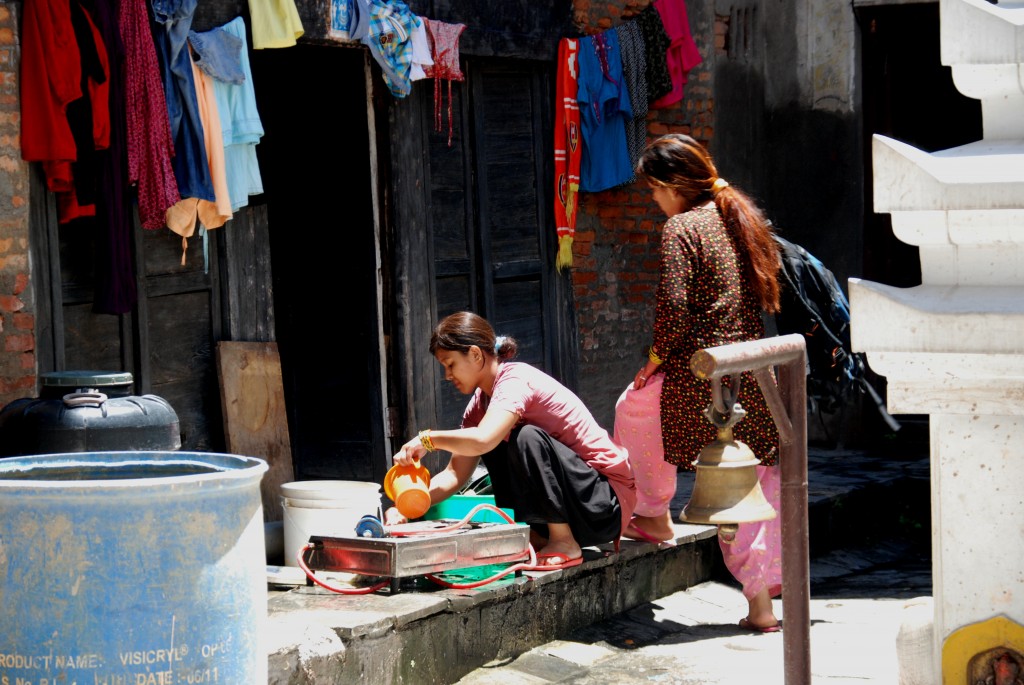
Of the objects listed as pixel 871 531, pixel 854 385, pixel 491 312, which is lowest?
pixel 871 531

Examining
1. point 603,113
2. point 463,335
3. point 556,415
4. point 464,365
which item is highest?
point 603,113

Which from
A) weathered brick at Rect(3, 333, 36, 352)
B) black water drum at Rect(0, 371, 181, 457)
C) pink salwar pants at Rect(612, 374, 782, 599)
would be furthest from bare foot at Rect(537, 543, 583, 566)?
weathered brick at Rect(3, 333, 36, 352)

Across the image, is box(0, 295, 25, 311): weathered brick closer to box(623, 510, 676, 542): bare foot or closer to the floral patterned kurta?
the floral patterned kurta

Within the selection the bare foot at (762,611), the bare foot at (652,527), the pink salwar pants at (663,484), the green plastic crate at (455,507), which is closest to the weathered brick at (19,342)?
the green plastic crate at (455,507)

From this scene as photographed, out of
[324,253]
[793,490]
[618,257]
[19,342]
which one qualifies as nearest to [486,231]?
[324,253]

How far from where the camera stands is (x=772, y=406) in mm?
2967

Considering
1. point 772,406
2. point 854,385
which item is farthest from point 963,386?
point 854,385

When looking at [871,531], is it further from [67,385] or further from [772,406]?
[772,406]

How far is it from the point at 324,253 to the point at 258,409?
4.10ft

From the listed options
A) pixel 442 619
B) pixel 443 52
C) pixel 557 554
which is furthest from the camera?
pixel 443 52

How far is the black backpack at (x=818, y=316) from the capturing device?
25.0 ft

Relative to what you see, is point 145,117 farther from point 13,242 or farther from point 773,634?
point 773,634

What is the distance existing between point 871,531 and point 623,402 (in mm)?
2849

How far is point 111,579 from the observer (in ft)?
10.0
